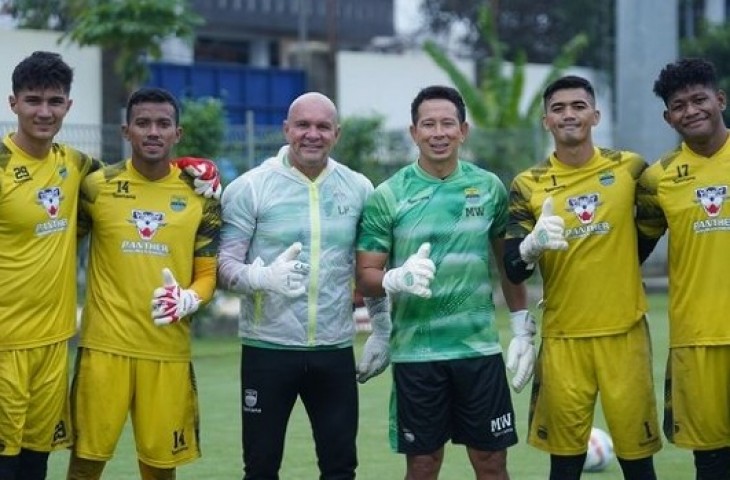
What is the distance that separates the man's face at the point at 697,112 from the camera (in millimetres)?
6898

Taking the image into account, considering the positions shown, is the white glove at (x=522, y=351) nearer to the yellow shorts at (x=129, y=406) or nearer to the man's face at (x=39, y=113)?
the yellow shorts at (x=129, y=406)

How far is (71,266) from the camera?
7086 millimetres

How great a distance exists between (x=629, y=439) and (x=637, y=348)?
434 mm

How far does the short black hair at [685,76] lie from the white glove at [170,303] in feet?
8.06

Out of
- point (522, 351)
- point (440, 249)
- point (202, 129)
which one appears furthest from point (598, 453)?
point (202, 129)

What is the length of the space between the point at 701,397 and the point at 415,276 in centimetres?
150

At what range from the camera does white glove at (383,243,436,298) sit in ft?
21.7

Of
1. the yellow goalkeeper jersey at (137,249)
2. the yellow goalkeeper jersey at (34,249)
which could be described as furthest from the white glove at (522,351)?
the yellow goalkeeper jersey at (34,249)

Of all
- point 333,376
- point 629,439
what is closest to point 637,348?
point 629,439

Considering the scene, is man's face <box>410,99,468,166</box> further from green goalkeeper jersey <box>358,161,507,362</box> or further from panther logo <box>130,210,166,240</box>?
panther logo <box>130,210,166,240</box>

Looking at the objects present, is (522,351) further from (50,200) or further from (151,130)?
(50,200)

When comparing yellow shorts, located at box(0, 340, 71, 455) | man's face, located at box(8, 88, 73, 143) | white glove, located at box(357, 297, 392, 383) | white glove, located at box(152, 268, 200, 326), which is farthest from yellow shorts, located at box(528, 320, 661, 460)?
man's face, located at box(8, 88, 73, 143)

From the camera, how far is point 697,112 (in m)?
6.90

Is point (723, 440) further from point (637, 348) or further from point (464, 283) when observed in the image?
point (464, 283)
